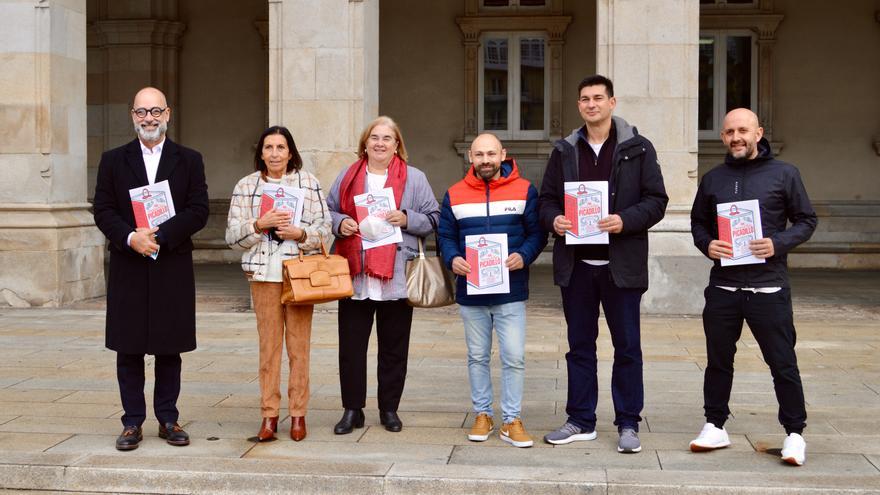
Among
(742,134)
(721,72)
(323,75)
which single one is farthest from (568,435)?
(721,72)

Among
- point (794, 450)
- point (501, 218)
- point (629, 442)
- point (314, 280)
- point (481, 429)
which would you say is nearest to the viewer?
point (794, 450)

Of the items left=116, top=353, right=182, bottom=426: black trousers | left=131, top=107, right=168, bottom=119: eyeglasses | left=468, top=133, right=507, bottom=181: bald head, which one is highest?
left=131, top=107, right=168, bottom=119: eyeglasses

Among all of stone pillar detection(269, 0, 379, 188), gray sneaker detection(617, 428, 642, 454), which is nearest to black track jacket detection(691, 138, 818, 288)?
gray sneaker detection(617, 428, 642, 454)

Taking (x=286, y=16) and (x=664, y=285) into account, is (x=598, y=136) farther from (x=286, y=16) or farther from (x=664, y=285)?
(x=286, y=16)

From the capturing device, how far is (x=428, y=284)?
6.84 metres

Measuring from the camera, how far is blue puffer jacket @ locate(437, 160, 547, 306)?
672cm

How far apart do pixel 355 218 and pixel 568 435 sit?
5.82 feet

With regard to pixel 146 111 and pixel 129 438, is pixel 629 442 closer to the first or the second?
pixel 129 438

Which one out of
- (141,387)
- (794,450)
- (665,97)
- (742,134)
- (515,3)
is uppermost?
(515,3)

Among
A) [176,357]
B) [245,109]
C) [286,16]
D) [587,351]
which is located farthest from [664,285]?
[245,109]

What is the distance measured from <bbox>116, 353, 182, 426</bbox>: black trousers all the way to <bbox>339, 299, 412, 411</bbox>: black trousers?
3.22 ft

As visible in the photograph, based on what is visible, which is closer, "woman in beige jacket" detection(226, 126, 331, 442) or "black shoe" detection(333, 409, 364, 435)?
"woman in beige jacket" detection(226, 126, 331, 442)

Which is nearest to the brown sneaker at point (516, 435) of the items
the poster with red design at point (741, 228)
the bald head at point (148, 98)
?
the poster with red design at point (741, 228)

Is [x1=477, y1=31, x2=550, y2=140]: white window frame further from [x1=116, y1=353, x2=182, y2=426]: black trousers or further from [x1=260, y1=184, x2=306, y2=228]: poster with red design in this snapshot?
[x1=116, y1=353, x2=182, y2=426]: black trousers
